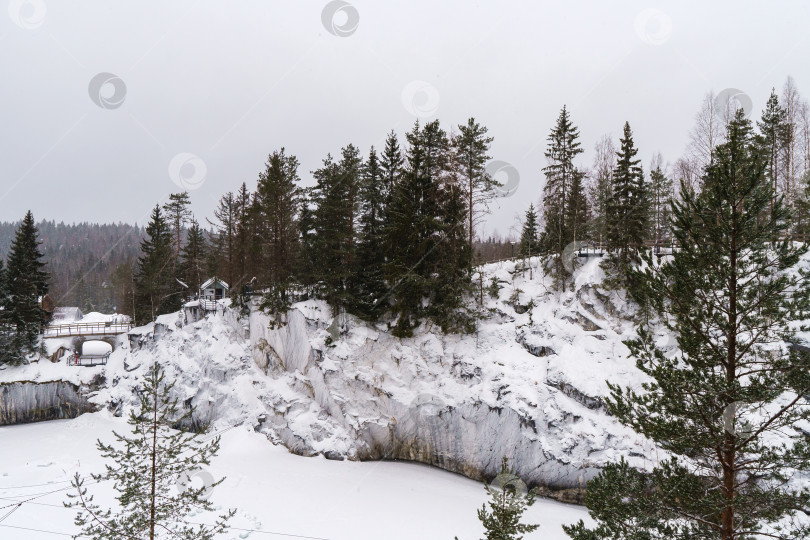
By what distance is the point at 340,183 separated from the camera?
75.0 feet

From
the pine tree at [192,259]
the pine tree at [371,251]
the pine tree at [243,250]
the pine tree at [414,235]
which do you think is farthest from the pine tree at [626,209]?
the pine tree at [192,259]

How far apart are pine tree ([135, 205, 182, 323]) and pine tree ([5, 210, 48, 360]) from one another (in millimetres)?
7324

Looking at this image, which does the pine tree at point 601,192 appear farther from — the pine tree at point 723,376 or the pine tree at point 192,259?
the pine tree at point 192,259

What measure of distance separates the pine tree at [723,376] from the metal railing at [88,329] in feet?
143

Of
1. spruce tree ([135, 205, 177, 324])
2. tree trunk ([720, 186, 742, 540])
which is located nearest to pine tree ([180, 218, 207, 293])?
spruce tree ([135, 205, 177, 324])

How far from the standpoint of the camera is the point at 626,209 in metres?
21.8

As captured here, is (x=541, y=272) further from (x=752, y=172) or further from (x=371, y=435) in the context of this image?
(x=752, y=172)

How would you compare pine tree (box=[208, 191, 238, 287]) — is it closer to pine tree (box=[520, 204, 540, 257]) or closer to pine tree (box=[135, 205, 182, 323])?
pine tree (box=[135, 205, 182, 323])

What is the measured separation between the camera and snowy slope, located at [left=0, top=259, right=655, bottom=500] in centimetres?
1667

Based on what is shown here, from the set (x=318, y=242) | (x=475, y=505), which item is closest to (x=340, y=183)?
(x=318, y=242)

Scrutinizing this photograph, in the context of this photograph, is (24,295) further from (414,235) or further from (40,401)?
(414,235)

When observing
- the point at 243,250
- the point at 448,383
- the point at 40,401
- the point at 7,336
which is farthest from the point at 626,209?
the point at 7,336

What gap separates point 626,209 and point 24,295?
4816 centimetres

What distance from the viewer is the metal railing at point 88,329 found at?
34.0 meters
